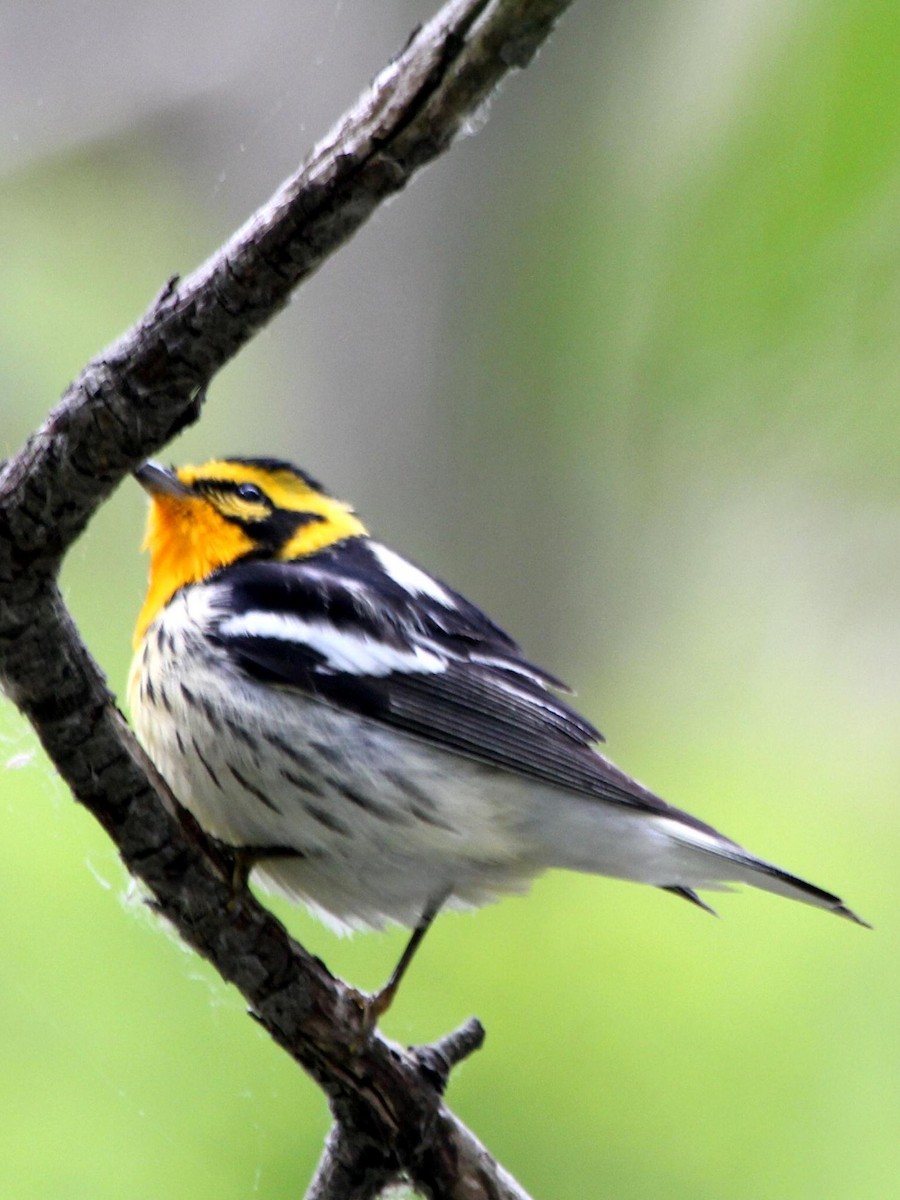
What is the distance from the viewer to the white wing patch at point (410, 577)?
2715mm

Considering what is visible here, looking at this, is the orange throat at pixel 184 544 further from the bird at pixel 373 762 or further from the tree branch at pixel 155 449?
the tree branch at pixel 155 449

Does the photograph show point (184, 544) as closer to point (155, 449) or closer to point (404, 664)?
point (404, 664)

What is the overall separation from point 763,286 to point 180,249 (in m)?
1.66

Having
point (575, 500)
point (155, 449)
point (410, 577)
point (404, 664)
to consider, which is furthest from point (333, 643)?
point (575, 500)

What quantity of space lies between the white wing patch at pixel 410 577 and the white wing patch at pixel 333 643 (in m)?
0.24

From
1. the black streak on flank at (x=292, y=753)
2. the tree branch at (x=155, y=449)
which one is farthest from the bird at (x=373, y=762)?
the tree branch at (x=155, y=449)

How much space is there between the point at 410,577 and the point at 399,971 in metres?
0.82

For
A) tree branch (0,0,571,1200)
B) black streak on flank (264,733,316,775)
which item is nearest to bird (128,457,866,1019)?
black streak on flank (264,733,316,775)

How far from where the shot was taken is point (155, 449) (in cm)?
166

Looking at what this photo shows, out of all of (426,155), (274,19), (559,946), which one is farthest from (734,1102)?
(274,19)

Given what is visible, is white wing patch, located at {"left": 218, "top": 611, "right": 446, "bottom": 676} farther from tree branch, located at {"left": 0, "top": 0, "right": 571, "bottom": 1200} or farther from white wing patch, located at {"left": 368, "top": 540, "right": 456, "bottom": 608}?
tree branch, located at {"left": 0, "top": 0, "right": 571, "bottom": 1200}

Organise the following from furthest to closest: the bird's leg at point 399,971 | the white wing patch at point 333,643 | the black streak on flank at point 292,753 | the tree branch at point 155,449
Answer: the white wing patch at point 333,643, the black streak on flank at point 292,753, the bird's leg at point 399,971, the tree branch at point 155,449

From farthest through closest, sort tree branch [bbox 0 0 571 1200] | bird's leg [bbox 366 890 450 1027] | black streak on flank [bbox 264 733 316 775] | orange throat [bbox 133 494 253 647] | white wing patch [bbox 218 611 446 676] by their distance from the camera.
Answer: orange throat [bbox 133 494 253 647], white wing patch [bbox 218 611 446 676], black streak on flank [bbox 264 733 316 775], bird's leg [bbox 366 890 450 1027], tree branch [bbox 0 0 571 1200]

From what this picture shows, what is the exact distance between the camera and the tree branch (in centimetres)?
145
